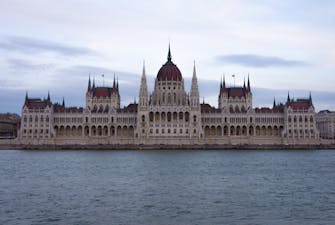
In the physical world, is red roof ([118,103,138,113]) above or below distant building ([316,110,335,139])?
above

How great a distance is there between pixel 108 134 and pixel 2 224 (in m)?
87.8

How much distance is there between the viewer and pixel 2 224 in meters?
24.3

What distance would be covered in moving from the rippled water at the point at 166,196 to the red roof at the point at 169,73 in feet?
219

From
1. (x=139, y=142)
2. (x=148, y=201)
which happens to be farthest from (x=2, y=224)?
(x=139, y=142)

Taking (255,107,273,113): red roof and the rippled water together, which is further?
(255,107,273,113): red roof

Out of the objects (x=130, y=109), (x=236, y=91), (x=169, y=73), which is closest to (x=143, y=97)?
(x=130, y=109)

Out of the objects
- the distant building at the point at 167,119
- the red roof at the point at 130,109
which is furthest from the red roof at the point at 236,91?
the red roof at the point at 130,109

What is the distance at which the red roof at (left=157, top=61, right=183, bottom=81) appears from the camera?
117 metres

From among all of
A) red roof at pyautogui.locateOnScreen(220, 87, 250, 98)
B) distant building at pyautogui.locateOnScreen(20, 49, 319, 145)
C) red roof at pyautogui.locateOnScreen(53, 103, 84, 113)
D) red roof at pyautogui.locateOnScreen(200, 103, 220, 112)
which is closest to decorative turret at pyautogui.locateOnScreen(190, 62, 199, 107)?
distant building at pyautogui.locateOnScreen(20, 49, 319, 145)

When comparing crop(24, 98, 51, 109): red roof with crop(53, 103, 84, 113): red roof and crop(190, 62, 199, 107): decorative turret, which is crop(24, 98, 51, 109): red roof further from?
crop(190, 62, 199, 107): decorative turret

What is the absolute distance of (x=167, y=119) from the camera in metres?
109

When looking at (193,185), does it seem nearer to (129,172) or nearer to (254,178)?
(254,178)

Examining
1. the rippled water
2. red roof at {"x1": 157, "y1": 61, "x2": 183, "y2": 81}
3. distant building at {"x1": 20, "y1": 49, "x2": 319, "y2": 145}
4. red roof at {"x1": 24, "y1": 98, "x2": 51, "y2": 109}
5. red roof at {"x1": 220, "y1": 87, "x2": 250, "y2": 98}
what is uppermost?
red roof at {"x1": 157, "y1": 61, "x2": 183, "y2": 81}

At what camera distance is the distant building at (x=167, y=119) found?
4240 inches
